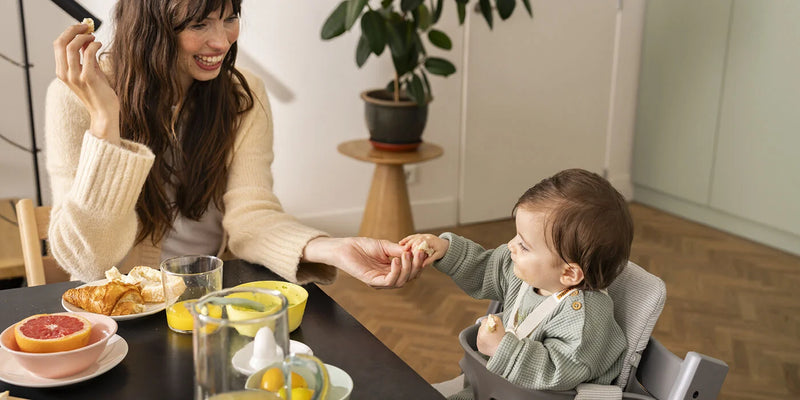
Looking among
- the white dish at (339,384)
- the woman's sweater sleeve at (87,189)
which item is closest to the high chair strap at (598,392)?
→ the white dish at (339,384)

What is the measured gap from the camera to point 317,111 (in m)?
3.68

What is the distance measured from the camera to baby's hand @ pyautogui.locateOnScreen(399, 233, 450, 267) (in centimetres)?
151

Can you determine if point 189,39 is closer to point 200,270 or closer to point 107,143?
point 107,143

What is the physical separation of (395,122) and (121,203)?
1.94 metres

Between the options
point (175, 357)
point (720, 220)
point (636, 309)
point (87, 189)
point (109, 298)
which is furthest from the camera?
point (720, 220)

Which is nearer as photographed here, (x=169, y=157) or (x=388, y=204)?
(x=169, y=157)

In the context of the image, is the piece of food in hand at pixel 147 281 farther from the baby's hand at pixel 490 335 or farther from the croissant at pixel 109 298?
the baby's hand at pixel 490 335

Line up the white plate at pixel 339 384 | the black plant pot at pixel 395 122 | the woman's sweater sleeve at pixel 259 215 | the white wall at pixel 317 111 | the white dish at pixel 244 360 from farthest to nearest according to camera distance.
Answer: the black plant pot at pixel 395 122 < the white wall at pixel 317 111 < the woman's sweater sleeve at pixel 259 215 < the white plate at pixel 339 384 < the white dish at pixel 244 360

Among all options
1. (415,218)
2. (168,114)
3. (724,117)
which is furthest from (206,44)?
(724,117)

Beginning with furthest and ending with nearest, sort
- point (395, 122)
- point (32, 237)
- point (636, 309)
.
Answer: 1. point (395, 122)
2. point (32, 237)
3. point (636, 309)

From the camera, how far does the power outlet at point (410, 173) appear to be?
3959 mm

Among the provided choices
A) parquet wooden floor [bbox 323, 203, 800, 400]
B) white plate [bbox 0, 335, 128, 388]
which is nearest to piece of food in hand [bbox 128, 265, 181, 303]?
white plate [bbox 0, 335, 128, 388]

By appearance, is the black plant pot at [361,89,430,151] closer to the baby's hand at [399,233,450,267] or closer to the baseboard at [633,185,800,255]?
the baseboard at [633,185,800,255]

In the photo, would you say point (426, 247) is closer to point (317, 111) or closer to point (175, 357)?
point (175, 357)
